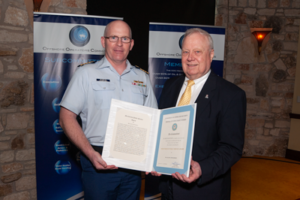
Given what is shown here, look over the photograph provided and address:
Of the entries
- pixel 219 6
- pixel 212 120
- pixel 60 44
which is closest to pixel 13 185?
Answer: pixel 60 44

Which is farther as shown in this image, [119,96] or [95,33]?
[95,33]

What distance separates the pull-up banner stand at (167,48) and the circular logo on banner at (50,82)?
1.27m

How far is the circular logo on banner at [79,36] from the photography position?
2.88 metres

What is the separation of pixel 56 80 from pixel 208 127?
7.07ft

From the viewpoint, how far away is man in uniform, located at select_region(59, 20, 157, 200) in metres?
1.74

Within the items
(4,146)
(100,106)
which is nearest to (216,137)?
(100,106)

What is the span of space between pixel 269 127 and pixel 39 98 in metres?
4.99

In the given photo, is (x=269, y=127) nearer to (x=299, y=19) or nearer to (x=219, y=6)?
(x=299, y=19)

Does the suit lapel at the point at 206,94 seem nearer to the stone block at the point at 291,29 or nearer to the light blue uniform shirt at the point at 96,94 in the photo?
the light blue uniform shirt at the point at 96,94

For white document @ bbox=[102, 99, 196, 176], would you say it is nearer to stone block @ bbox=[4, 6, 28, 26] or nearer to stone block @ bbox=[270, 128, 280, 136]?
stone block @ bbox=[4, 6, 28, 26]

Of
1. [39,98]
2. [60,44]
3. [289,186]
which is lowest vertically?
[289,186]

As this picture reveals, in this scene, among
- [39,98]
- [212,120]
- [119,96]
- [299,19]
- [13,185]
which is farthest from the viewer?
[299,19]

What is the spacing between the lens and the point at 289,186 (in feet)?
12.7

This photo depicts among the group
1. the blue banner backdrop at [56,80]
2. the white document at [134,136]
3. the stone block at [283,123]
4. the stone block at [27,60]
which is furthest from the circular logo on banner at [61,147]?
the stone block at [283,123]
